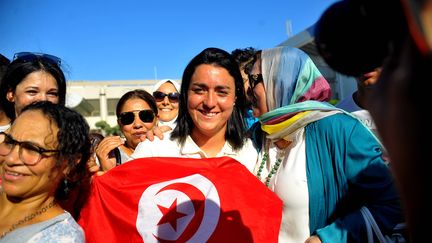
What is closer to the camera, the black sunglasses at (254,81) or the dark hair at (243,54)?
the black sunglasses at (254,81)

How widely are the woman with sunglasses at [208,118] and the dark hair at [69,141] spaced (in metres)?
0.59

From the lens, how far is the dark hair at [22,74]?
2643 millimetres

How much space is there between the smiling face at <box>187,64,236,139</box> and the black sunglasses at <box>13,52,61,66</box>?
1.15m

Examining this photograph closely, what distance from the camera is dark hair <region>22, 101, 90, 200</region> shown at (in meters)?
→ 1.92

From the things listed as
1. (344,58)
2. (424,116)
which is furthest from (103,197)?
(424,116)

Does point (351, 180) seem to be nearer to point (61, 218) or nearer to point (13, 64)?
point (61, 218)

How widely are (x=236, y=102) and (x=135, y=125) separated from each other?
1453 millimetres

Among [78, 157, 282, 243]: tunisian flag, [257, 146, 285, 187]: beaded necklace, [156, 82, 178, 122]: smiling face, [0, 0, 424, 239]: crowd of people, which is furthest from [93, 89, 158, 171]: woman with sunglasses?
[257, 146, 285, 187]: beaded necklace

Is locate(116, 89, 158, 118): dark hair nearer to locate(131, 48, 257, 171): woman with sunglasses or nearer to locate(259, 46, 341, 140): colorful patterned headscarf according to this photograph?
locate(131, 48, 257, 171): woman with sunglasses

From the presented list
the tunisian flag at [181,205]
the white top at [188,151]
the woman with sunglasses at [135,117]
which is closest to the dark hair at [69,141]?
the tunisian flag at [181,205]

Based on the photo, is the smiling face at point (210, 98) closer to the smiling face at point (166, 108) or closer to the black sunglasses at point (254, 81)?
the black sunglasses at point (254, 81)

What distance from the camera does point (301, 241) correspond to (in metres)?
2.07

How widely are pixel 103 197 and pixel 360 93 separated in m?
2.32

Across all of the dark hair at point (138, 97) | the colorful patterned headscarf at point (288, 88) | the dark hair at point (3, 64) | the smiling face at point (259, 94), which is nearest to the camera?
the colorful patterned headscarf at point (288, 88)
